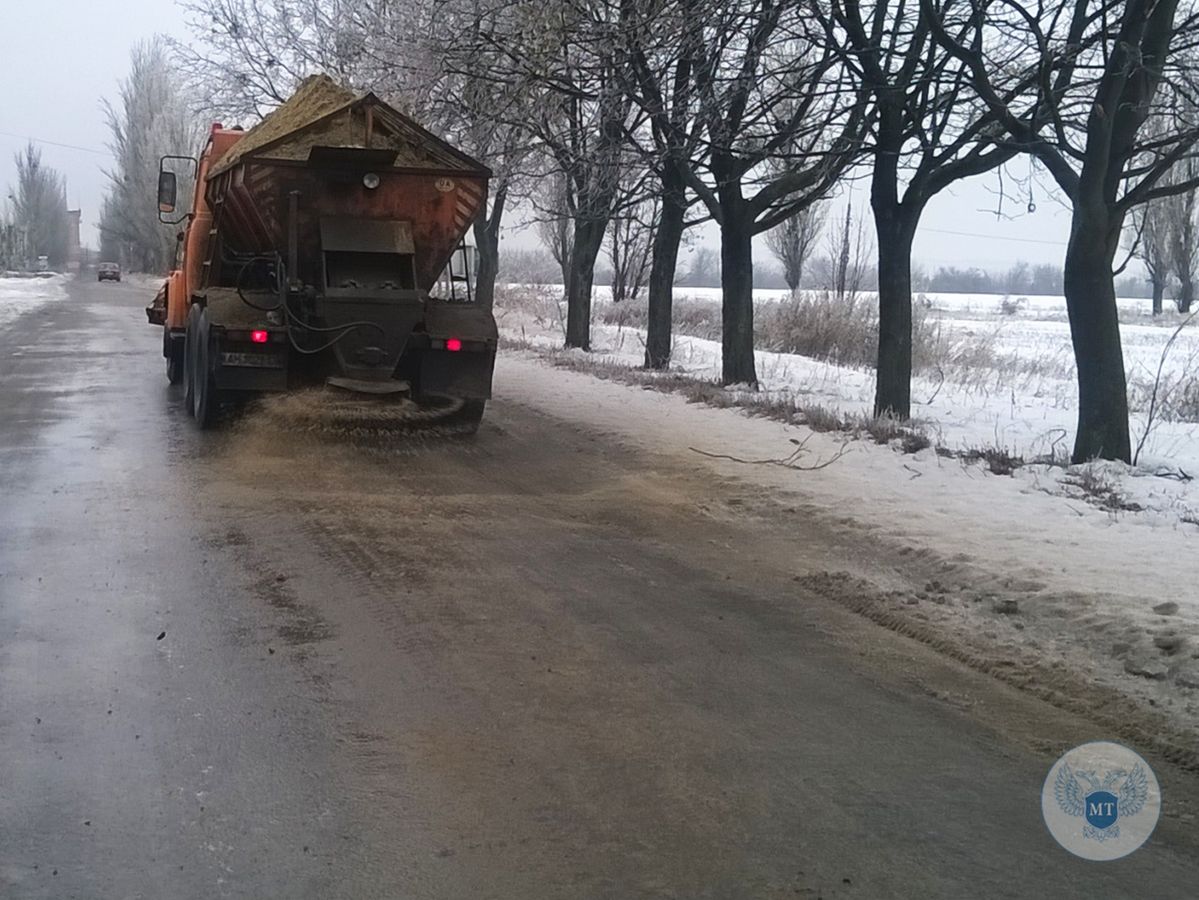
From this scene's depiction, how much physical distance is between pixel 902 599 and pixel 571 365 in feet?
45.5

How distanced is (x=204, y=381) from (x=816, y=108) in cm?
964

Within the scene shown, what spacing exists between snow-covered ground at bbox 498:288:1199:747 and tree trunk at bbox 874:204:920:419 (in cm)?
57

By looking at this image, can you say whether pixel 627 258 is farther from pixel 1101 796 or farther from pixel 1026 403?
pixel 1101 796

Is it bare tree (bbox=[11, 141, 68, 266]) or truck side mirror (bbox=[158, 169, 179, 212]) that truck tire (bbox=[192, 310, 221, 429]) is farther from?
bare tree (bbox=[11, 141, 68, 266])

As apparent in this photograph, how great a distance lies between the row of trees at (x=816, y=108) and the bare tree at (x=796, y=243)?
2037cm

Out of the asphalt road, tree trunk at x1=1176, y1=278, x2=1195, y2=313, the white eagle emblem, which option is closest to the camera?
the asphalt road

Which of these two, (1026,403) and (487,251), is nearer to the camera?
(1026,403)

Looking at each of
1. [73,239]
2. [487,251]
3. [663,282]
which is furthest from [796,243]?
[73,239]

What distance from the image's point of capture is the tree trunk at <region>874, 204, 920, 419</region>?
13.2 metres

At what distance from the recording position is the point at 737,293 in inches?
647

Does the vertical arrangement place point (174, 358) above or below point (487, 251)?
below

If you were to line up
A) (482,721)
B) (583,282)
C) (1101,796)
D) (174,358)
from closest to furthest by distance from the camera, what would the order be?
1. (1101,796)
2. (482,721)
3. (174,358)
4. (583,282)

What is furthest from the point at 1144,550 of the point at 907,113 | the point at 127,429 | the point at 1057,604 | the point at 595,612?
the point at 127,429

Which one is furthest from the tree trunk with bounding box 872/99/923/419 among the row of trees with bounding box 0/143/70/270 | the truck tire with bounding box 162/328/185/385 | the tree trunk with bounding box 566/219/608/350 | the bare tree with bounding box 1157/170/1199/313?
the row of trees with bounding box 0/143/70/270
